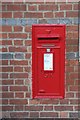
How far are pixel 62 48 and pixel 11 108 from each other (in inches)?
50.7

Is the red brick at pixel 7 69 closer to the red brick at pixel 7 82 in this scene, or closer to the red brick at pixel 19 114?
the red brick at pixel 7 82

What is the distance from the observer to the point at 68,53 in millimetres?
5395

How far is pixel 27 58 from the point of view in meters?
5.42

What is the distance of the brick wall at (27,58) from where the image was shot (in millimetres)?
5352

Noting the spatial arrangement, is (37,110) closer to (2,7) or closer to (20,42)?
(20,42)

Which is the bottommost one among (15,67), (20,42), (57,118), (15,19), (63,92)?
(57,118)

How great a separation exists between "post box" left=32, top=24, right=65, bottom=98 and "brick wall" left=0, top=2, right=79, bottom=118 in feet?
0.24

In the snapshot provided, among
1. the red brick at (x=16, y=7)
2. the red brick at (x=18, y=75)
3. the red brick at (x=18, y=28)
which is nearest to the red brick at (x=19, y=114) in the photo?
the red brick at (x=18, y=75)

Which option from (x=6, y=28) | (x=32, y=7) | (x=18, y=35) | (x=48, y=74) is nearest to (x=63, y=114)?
(x=48, y=74)

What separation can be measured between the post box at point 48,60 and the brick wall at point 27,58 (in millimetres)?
73

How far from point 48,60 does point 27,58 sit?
1.13ft

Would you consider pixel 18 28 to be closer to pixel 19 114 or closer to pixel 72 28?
pixel 72 28

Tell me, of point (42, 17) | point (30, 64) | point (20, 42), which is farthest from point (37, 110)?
→ point (42, 17)

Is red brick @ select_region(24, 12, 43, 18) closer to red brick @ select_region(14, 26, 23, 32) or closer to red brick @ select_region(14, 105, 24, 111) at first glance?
red brick @ select_region(14, 26, 23, 32)
